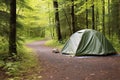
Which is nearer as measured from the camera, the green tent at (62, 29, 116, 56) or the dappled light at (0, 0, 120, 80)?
the dappled light at (0, 0, 120, 80)

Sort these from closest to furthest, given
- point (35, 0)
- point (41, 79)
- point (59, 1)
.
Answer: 1. point (41, 79)
2. point (59, 1)
3. point (35, 0)

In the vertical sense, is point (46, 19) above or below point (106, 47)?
above

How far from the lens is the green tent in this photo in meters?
13.3

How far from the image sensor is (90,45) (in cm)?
1367

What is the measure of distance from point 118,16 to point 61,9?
655 cm

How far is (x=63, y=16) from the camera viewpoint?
2527 centimetres

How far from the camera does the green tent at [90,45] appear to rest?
525 inches

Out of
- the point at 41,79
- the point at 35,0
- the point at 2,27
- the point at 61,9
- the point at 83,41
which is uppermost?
the point at 35,0

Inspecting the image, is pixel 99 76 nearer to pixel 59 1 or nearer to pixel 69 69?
pixel 69 69

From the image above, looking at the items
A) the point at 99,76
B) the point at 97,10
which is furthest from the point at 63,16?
the point at 99,76

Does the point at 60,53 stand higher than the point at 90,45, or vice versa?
the point at 90,45

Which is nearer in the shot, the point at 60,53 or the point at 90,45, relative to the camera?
the point at 90,45

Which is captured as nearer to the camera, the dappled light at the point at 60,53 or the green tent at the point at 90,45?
the dappled light at the point at 60,53

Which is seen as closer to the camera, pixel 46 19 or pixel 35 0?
pixel 35 0
